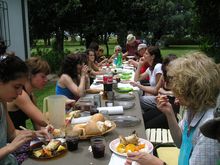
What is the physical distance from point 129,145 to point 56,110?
0.78m

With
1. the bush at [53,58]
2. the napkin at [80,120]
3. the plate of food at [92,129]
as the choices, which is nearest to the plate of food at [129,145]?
the plate of food at [92,129]

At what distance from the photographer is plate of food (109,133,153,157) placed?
2.06 metres

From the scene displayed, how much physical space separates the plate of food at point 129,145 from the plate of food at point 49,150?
0.35 m

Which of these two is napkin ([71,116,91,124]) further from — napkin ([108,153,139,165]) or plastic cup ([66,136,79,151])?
napkin ([108,153,139,165])

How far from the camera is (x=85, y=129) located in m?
2.32

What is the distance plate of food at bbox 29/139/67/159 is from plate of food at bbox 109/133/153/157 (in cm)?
35

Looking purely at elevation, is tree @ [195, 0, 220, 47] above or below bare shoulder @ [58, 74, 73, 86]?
above

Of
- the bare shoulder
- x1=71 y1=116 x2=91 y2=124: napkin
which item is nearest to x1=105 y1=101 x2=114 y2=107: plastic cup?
x1=71 y1=116 x2=91 y2=124: napkin

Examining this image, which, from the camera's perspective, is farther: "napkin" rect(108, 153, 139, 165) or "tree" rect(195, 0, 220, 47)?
"tree" rect(195, 0, 220, 47)

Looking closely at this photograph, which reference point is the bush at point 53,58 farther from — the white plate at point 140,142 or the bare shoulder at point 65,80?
the white plate at point 140,142

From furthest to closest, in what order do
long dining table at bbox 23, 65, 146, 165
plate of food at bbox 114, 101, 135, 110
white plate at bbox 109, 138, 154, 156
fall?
plate of food at bbox 114, 101, 135, 110, white plate at bbox 109, 138, 154, 156, long dining table at bbox 23, 65, 146, 165

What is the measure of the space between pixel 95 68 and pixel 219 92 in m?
5.10

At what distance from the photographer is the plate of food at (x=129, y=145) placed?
2.06 m

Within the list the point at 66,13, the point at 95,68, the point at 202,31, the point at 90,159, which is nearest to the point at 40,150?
the point at 90,159
